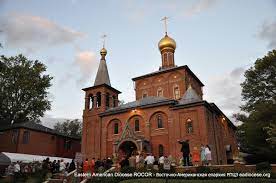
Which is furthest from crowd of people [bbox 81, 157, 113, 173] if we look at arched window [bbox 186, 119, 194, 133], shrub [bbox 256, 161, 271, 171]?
shrub [bbox 256, 161, 271, 171]

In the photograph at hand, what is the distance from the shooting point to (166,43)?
4359 cm

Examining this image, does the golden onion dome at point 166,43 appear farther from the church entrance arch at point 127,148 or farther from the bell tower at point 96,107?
the church entrance arch at point 127,148

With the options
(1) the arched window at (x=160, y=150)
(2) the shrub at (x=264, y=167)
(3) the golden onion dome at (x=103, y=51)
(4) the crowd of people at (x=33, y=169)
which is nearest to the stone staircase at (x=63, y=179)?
(4) the crowd of people at (x=33, y=169)

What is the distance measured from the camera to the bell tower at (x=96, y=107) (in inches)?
1355

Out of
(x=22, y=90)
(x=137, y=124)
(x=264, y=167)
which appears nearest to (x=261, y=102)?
(x=137, y=124)

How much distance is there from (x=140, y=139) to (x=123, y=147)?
2.71 m

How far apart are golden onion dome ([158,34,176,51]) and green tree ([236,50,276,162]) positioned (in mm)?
11809

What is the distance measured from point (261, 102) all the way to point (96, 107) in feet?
69.1

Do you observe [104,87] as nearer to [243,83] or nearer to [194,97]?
[194,97]

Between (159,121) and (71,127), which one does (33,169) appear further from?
(71,127)

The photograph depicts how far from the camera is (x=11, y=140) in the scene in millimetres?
36281

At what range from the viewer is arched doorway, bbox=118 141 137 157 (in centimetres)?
3052

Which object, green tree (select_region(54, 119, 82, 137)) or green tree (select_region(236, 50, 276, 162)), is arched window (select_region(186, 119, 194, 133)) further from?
green tree (select_region(54, 119, 82, 137))

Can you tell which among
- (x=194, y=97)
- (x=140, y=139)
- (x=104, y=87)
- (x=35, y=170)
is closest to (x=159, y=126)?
(x=140, y=139)
